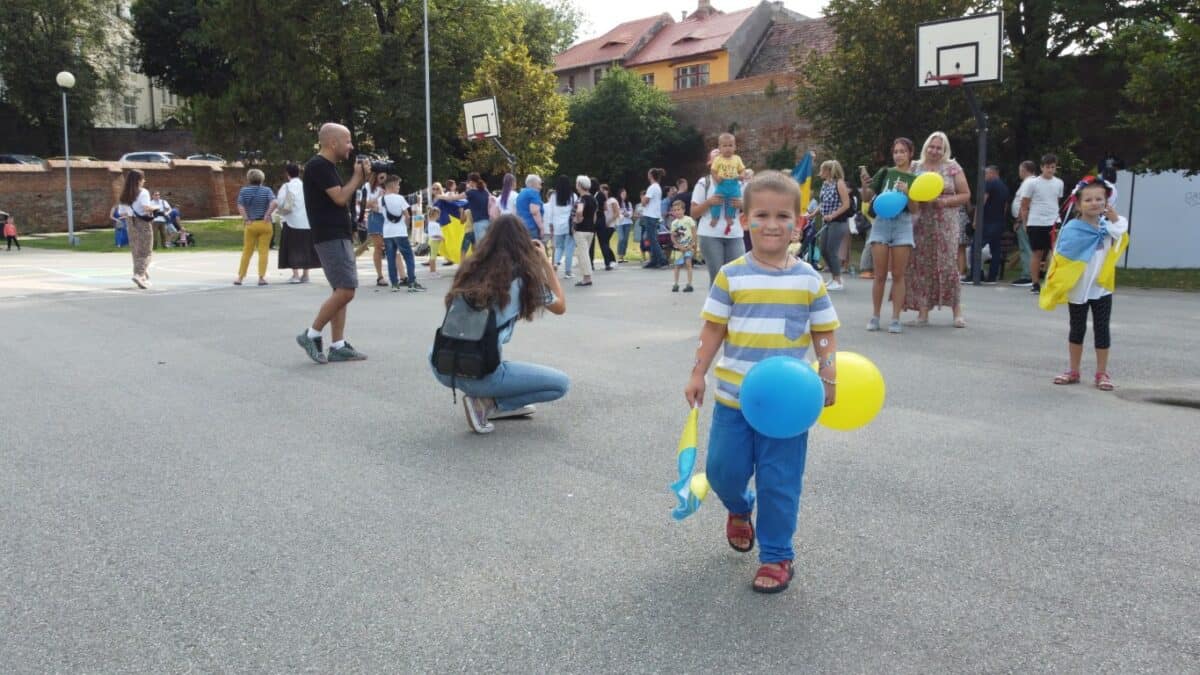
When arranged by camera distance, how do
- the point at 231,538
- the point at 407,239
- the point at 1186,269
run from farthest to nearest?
the point at 1186,269 → the point at 407,239 → the point at 231,538

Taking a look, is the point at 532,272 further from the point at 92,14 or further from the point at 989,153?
the point at 92,14

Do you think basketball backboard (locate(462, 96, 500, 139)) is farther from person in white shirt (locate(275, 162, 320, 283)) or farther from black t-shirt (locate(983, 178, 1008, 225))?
black t-shirt (locate(983, 178, 1008, 225))

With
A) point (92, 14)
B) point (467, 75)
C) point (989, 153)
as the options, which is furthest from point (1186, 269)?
point (92, 14)

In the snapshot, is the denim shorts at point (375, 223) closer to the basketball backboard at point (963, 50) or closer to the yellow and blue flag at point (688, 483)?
the basketball backboard at point (963, 50)

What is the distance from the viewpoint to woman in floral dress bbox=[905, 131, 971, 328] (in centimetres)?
943

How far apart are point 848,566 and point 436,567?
65.4 inches

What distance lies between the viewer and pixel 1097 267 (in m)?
6.79

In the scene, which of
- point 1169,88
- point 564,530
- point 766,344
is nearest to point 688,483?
point 766,344

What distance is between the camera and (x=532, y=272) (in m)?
5.79

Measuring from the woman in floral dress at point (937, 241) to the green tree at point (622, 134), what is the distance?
35306mm

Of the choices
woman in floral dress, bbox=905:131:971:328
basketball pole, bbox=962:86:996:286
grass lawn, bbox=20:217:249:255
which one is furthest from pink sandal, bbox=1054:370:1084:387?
grass lawn, bbox=20:217:249:255

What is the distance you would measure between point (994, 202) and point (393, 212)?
10.2 metres

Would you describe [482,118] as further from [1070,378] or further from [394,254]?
[1070,378]

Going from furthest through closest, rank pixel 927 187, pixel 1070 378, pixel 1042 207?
pixel 1042 207, pixel 927 187, pixel 1070 378
